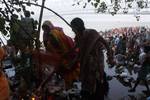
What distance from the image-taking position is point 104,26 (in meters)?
61.4

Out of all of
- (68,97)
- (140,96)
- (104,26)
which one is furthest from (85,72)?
(104,26)

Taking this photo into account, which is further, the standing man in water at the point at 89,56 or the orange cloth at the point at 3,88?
the standing man in water at the point at 89,56

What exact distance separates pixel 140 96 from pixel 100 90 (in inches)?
139

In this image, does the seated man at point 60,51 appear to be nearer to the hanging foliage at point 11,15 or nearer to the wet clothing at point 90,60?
the wet clothing at point 90,60

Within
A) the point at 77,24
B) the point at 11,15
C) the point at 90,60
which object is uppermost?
the point at 11,15

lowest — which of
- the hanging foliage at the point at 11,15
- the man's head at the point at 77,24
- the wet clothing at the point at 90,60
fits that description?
the wet clothing at the point at 90,60

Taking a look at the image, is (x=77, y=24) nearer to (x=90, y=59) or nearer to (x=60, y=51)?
(x=90, y=59)

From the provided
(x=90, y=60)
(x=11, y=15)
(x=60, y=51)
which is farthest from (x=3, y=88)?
(x=60, y=51)

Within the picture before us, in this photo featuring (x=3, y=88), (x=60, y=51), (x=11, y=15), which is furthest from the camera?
(x=60, y=51)

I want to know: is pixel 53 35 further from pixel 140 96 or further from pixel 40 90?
pixel 140 96

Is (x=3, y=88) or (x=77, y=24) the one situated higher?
(x=77, y=24)

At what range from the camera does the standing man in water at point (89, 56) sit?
31.4 feet

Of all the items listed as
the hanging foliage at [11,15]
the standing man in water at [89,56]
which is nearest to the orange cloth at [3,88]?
the hanging foliage at [11,15]

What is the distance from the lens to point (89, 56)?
962 centimetres
